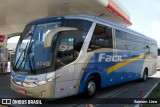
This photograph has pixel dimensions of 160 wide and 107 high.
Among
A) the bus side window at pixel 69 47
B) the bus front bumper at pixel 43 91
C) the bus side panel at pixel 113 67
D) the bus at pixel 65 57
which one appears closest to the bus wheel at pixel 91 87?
the bus at pixel 65 57

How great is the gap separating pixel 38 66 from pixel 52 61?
53cm

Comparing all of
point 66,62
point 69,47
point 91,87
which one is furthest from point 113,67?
point 66,62

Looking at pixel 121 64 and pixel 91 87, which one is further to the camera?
pixel 121 64

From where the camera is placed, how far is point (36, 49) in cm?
799

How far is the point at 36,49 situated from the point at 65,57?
3.38ft

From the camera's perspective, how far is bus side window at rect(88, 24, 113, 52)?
371 inches

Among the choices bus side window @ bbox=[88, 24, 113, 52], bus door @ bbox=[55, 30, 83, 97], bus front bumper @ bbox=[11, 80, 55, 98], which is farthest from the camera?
bus side window @ bbox=[88, 24, 113, 52]

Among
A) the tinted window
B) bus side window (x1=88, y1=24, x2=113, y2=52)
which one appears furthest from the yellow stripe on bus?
bus side window (x1=88, y1=24, x2=113, y2=52)

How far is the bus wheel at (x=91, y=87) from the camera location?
30.0 ft

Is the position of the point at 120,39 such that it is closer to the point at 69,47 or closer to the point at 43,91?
the point at 69,47

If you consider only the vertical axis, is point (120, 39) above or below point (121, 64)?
above

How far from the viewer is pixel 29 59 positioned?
8.00 metres

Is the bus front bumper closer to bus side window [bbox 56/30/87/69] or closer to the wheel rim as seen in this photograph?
bus side window [bbox 56/30/87/69]

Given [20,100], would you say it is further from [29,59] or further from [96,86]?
[96,86]
